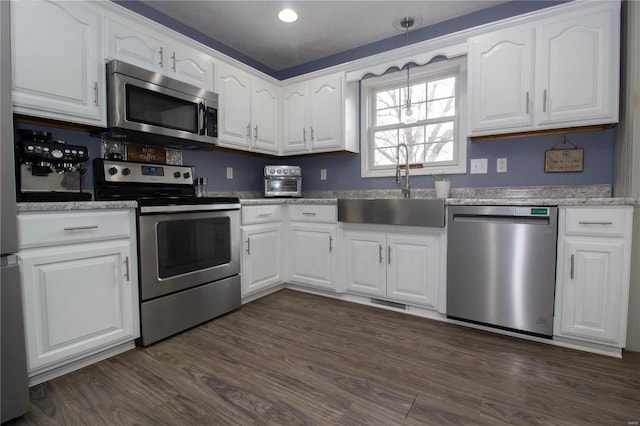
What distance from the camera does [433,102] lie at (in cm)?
289

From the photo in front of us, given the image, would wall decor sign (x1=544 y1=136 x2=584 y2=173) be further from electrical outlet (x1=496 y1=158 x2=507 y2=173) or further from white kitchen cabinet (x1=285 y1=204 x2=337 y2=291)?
white kitchen cabinet (x1=285 y1=204 x2=337 y2=291)

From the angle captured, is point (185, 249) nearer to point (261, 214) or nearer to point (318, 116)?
point (261, 214)

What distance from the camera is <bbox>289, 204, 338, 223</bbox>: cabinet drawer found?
8.93ft

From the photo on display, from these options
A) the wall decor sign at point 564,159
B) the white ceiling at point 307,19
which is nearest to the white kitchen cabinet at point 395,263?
the wall decor sign at point 564,159

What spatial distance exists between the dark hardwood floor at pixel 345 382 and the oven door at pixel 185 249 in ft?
1.26

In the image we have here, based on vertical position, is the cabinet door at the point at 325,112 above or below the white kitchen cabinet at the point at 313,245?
above

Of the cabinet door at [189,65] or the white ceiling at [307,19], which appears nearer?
the cabinet door at [189,65]

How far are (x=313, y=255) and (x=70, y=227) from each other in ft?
5.92

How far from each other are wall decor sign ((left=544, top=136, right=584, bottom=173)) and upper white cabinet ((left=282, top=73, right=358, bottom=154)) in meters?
1.63

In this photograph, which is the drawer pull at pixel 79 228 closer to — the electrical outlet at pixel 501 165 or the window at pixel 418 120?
the window at pixel 418 120

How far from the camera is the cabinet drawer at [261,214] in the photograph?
260cm

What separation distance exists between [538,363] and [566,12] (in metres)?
2.23

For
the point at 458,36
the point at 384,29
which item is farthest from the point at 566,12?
the point at 384,29

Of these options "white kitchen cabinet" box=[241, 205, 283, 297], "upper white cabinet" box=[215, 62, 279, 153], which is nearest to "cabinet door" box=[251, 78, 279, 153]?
"upper white cabinet" box=[215, 62, 279, 153]
